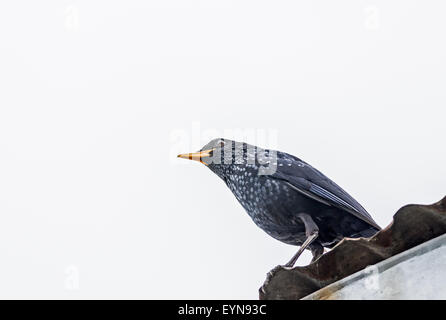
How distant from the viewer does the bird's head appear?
6.18 meters

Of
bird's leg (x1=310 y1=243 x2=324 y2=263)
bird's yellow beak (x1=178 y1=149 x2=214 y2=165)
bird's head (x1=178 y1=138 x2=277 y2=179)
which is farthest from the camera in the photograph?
bird's yellow beak (x1=178 y1=149 x2=214 y2=165)

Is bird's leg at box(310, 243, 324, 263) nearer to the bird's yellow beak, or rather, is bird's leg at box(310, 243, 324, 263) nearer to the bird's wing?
the bird's wing

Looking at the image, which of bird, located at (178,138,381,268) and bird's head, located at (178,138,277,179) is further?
bird's head, located at (178,138,277,179)

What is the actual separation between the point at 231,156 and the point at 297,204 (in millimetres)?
870

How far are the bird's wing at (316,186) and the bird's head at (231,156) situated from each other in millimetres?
107

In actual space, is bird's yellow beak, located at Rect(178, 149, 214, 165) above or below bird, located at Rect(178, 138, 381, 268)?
above

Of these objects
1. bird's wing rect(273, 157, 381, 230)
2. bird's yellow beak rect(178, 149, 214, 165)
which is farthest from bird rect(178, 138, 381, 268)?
bird's yellow beak rect(178, 149, 214, 165)

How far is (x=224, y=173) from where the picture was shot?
254 inches

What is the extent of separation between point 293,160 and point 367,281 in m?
2.25

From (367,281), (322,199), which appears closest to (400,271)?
(367,281)

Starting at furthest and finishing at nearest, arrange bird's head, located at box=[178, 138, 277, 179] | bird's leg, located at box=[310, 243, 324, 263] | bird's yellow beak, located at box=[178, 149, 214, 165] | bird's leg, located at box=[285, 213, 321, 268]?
bird's yellow beak, located at box=[178, 149, 214, 165], bird's head, located at box=[178, 138, 277, 179], bird's leg, located at box=[310, 243, 324, 263], bird's leg, located at box=[285, 213, 321, 268]

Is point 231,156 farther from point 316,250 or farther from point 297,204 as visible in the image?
point 316,250
